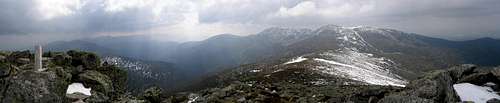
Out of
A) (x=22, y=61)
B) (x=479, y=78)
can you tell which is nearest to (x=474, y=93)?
(x=479, y=78)

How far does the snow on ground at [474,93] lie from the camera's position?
3482 centimetres

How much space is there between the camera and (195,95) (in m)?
59.6

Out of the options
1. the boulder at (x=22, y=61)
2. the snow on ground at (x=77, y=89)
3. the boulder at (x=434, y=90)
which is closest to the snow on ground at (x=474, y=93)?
the boulder at (x=434, y=90)

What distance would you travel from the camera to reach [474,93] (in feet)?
119

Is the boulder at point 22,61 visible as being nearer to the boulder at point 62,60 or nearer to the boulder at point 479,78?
the boulder at point 62,60

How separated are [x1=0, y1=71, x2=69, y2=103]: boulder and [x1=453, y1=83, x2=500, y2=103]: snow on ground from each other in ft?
90.6

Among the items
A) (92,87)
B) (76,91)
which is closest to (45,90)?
(76,91)

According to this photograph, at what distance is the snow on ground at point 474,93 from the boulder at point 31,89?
27.6m

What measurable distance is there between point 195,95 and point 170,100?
8.03 meters

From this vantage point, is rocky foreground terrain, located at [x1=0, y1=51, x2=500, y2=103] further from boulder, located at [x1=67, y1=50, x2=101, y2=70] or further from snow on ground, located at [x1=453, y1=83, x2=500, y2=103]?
snow on ground, located at [x1=453, y1=83, x2=500, y2=103]

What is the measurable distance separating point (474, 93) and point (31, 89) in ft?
102

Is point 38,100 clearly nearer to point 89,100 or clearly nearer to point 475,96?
point 89,100

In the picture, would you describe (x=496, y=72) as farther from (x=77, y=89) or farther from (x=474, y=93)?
(x=77, y=89)

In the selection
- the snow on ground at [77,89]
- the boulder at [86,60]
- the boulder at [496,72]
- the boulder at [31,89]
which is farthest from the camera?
the boulder at [86,60]
